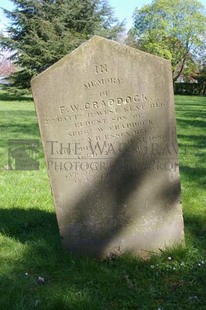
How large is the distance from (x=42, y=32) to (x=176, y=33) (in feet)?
112

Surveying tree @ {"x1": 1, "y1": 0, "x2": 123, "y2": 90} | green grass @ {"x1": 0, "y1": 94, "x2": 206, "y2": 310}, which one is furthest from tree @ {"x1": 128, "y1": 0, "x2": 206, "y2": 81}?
green grass @ {"x1": 0, "y1": 94, "x2": 206, "y2": 310}

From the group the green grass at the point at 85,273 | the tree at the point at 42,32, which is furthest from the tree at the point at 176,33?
the green grass at the point at 85,273

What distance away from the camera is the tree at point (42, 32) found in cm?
2888

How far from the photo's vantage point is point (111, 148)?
3600 millimetres

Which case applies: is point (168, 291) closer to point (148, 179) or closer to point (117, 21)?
point (148, 179)

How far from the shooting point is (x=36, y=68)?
2922 cm

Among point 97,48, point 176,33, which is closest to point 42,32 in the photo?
point 97,48

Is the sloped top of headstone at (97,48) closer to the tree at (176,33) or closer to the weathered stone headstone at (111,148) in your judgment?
the weathered stone headstone at (111,148)

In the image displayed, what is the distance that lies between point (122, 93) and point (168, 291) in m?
1.60

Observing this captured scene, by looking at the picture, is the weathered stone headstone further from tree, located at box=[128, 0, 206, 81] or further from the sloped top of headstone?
tree, located at box=[128, 0, 206, 81]

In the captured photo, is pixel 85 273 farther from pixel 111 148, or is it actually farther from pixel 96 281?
pixel 111 148

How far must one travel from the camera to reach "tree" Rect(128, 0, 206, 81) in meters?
57.3

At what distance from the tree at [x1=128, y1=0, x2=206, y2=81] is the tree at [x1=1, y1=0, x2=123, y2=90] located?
25539 millimetres

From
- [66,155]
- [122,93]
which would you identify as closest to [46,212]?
[66,155]
